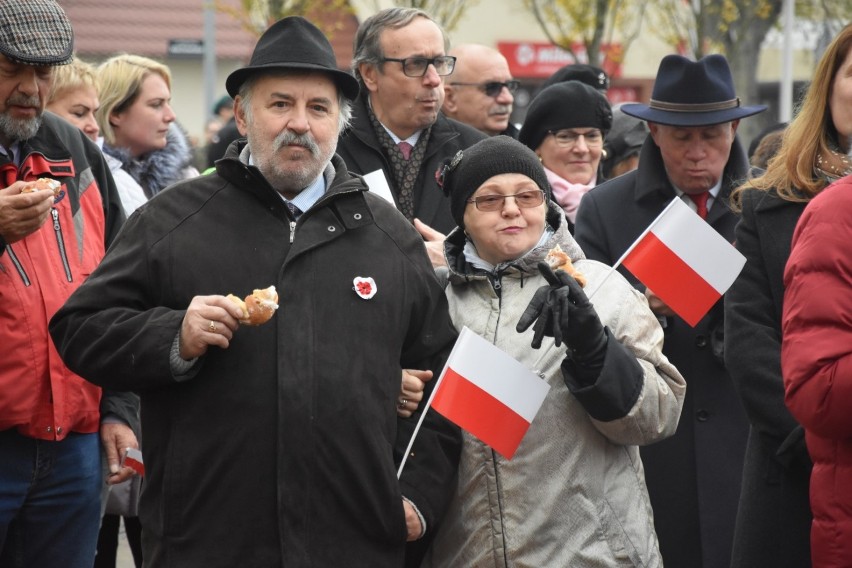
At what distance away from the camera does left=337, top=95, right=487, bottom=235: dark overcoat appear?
17.8 feet

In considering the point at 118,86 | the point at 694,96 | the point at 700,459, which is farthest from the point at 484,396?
the point at 118,86

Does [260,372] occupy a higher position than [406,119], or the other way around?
[406,119]

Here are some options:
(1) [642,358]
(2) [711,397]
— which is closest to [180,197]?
(1) [642,358]

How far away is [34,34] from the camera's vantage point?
13.9 feet

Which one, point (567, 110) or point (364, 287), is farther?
point (567, 110)

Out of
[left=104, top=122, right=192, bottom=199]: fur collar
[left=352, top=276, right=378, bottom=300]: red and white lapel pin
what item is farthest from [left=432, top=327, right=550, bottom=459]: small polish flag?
[left=104, top=122, right=192, bottom=199]: fur collar

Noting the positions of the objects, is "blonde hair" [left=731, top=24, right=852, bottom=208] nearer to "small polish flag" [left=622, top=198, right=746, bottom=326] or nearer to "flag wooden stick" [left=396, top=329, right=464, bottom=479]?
"small polish flag" [left=622, top=198, right=746, bottom=326]

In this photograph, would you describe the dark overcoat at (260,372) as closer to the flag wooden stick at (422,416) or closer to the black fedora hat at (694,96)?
the flag wooden stick at (422,416)

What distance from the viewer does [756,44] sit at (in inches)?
827

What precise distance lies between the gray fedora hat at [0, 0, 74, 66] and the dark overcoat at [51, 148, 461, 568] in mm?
761

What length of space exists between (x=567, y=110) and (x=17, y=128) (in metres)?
2.97

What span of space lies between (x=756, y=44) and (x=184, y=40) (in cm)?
1150

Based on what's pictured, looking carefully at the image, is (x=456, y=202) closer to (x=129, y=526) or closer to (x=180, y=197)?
(x=180, y=197)

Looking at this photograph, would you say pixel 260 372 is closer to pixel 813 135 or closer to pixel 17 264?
pixel 17 264
